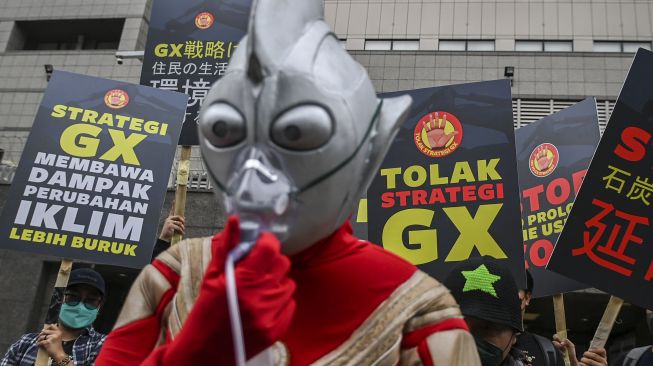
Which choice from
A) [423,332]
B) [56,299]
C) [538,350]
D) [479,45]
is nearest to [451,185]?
[538,350]

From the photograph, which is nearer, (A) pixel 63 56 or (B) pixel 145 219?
(B) pixel 145 219

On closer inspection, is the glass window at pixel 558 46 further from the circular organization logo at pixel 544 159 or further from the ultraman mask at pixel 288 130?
the ultraman mask at pixel 288 130

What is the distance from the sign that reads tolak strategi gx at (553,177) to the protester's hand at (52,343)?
3319 mm

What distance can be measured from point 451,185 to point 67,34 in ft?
53.7

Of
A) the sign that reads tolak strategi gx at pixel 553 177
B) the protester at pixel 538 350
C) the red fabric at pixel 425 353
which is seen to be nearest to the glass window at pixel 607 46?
the sign that reads tolak strategi gx at pixel 553 177

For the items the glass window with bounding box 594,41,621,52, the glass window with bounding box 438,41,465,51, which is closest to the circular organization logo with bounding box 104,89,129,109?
the glass window with bounding box 438,41,465,51

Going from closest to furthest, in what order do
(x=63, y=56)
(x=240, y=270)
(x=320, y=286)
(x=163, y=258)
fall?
(x=240, y=270), (x=320, y=286), (x=163, y=258), (x=63, y=56)

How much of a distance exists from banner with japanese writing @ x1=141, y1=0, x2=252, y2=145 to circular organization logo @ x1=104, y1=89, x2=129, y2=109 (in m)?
0.24

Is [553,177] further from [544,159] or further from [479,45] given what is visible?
[479,45]

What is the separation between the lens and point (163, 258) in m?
1.80

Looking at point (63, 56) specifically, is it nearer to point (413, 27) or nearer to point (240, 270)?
point (413, 27)

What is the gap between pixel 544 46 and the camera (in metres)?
16.0

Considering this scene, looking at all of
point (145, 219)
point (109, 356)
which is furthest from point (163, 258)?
point (145, 219)

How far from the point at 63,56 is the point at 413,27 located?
29.3 feet
